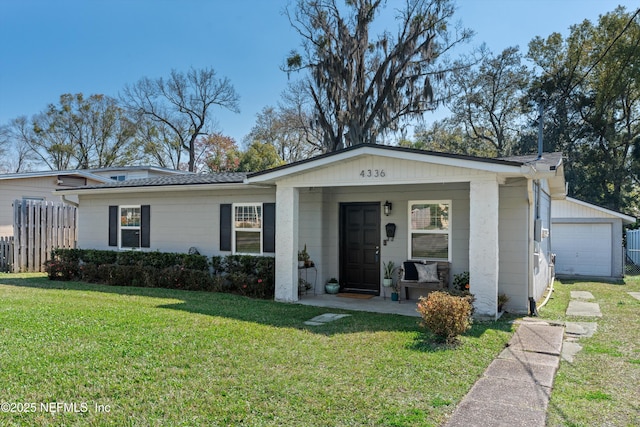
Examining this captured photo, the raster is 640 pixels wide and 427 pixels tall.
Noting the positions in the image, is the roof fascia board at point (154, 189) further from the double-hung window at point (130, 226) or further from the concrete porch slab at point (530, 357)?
the concrete porch slab at point (530, 357)

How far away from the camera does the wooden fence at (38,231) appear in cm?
1366

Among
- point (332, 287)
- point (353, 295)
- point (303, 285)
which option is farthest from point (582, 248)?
Answer: point (303, 285)

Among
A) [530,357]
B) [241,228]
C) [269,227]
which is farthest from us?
[241,228]

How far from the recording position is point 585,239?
619 inches

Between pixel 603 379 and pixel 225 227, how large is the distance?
8.10 metres

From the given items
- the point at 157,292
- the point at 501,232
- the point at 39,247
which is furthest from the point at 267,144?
the point at 501,232

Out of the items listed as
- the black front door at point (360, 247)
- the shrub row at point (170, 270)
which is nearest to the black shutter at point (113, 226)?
the shrub row at point (170, 270)

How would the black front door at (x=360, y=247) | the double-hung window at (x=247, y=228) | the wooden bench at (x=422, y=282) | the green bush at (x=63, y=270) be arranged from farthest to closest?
the green bush at (x=63, y=270), the double-hung window at (x=247, y=228), the black front door at (x=360, y=247), the wooden bench at (x=422, y=282)

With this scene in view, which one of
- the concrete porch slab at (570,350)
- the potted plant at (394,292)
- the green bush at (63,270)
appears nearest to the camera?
the concrete porch slab at (570,350)

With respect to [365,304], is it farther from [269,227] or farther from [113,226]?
[113,226]

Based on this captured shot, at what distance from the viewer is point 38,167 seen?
119ft

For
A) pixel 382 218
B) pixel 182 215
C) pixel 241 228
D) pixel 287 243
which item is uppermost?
pixel 182 215

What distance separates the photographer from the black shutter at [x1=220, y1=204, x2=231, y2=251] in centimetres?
1068

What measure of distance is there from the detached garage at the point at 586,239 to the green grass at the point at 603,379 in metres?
8.09
